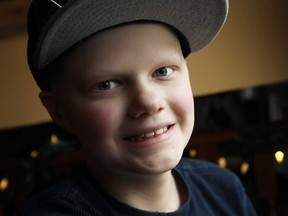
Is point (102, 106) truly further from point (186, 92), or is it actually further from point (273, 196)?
point (273, 196)

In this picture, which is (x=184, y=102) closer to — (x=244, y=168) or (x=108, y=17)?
(x=108, y=17)

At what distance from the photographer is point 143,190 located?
63 centimetres

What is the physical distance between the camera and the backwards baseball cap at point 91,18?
0.48 meters

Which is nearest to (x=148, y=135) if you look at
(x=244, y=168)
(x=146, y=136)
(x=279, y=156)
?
(x=146, y=136)

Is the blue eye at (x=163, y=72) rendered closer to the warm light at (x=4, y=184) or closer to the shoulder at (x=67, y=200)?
the shoulder at (x=67, y=200)

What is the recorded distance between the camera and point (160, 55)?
546 mm

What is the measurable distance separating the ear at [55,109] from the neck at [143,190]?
0.11 meters

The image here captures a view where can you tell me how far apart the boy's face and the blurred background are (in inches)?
16.3

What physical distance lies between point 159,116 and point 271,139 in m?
0.65

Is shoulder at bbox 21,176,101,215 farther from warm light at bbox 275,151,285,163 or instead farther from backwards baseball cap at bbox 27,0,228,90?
warm light at bbox 275,151,285,163

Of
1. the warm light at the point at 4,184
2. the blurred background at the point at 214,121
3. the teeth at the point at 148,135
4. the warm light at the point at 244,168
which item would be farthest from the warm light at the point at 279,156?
the warm light at the point at 4,184

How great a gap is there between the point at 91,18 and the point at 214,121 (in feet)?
2.47

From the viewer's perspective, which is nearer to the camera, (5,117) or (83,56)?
(83,56)

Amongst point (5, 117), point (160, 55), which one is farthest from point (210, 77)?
point (5, 117)
